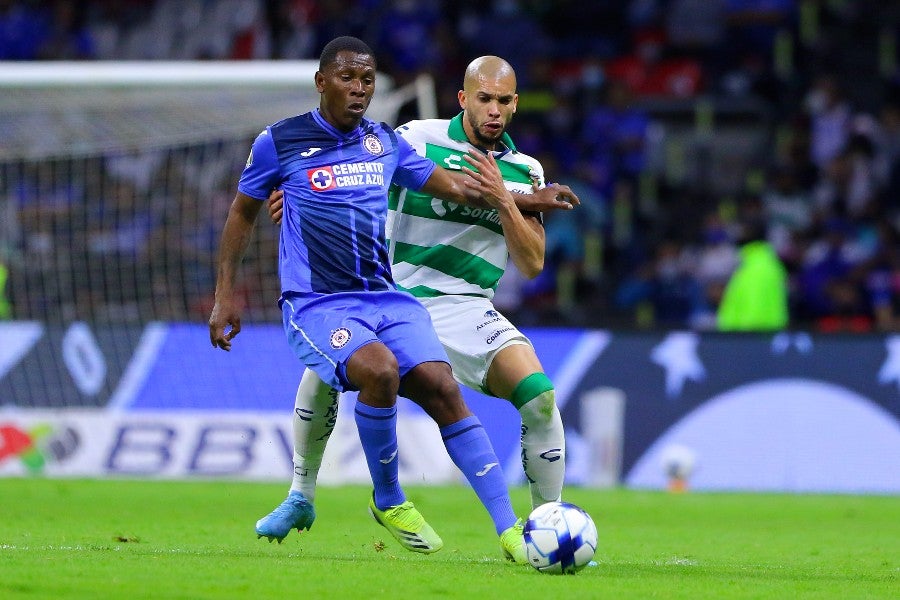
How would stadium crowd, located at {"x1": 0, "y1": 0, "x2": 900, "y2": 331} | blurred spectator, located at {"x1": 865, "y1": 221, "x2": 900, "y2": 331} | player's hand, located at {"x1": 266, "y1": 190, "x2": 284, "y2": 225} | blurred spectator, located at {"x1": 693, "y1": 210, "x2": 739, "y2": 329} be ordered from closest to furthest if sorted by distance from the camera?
player's hand, located at {"x1": 266, "y1": 190, "x2": 284, "y2": 225}, blurred spectator, located at {"x1": 865, "y1": 221, "x2": 900, "y2": 331}, blurred spectator, located at {"x1": 693, "y1": 210, "x2": 739, "y2": 329}, stadium crowd, located at {"x1": 0, "y1": 0, "x2": 900, "y2": 331}

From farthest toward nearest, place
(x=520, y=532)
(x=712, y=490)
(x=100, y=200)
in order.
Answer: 1. (x=100, y=200)
2. (x=712, y=490)
3. (x=520, y=532)

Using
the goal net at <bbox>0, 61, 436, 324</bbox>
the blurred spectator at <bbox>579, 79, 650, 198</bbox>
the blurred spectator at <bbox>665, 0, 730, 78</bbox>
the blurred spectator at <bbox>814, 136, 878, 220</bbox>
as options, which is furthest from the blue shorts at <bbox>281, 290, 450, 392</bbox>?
the blurred spectator at <bbox>665, 0, 730, 78</bbox>

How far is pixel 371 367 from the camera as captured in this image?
6.27 m

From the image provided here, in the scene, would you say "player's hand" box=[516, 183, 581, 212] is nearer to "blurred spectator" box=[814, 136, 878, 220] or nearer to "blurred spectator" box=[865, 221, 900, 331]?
"blurred spectator" box=[865, 221, 900, 331]

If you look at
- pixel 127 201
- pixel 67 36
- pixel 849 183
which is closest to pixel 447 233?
pixel 127 201

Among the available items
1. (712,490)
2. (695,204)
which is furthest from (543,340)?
(695,204)

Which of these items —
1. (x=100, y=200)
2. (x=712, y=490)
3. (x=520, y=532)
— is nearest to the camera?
(x=520, y=532)

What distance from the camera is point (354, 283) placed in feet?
21.7

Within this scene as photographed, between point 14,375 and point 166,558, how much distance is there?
25.5 ft

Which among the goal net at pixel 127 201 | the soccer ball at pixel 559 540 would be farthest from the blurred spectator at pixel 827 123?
the soccer ball at pixel 559 540

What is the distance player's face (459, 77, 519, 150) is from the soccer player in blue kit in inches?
14.1

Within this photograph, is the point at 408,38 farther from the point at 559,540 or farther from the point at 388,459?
the point at 559,540

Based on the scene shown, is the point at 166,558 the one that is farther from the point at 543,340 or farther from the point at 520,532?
the point at 543,340

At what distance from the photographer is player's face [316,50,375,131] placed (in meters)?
6.58
